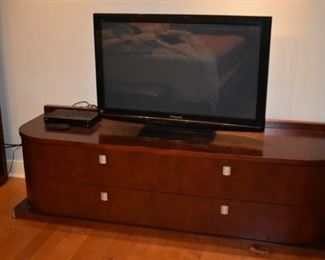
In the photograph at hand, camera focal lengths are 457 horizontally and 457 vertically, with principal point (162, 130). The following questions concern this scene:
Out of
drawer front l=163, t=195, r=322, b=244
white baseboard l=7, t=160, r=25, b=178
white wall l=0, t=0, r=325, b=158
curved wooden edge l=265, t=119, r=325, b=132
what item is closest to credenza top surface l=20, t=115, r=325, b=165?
curved wooden edge l=265, t=119, r=325, b=132

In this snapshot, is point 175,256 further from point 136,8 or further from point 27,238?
point 136,8

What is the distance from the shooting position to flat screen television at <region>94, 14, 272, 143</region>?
90.9 inches

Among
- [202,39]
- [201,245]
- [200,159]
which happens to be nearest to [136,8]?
[202,39]

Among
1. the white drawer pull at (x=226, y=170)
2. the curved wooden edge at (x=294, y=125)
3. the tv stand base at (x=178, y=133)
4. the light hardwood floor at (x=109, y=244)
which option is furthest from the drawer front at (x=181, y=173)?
the curved wooden edge at (x=294, y=125)

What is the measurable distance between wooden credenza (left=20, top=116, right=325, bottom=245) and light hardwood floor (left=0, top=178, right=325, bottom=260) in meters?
0.05

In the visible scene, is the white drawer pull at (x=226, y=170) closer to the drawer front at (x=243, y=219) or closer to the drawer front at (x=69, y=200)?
the drawer front at (x=243, y=219)

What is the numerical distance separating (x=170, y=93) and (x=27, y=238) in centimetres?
113

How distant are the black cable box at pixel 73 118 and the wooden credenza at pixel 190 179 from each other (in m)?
0.06

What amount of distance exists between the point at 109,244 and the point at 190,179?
1.86 ft

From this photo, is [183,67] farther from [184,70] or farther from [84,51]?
[84,51]

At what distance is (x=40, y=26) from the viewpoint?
296cm

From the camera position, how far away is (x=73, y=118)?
2.72m

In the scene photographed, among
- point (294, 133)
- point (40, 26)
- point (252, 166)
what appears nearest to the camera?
point (252, 166)

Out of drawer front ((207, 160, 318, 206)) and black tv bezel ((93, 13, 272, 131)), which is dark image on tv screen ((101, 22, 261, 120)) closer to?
black tv bezel ((93, 13, 272, 131))
